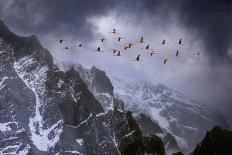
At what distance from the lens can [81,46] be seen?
85250 millimetres

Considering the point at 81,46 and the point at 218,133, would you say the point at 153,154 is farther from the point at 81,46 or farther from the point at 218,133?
the point at 81,46

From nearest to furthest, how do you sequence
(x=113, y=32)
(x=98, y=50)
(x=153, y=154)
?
1. (x=113, y=32)
2. (x=98, y=50)
3. (x=153, y=154)

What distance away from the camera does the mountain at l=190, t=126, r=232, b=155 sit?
151 metres

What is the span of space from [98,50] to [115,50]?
3.71m

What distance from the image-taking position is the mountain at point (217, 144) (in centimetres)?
15062

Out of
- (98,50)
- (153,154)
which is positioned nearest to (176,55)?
(98,50)

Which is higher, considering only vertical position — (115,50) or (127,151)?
(115,50)

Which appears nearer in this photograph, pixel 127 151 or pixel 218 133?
pixel 218 133

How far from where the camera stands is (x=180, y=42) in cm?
8238

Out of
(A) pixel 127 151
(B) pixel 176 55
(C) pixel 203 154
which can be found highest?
(B) pixel 176 55

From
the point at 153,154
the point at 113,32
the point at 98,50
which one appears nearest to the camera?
the point at 113,32

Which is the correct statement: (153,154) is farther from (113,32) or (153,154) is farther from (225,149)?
(113,32)

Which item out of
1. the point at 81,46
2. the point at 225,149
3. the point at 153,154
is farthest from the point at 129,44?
the point at 153,154

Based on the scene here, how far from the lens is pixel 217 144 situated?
156 m
